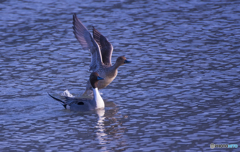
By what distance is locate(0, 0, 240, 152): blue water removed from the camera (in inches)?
428

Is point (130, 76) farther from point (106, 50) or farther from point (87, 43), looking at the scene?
point (87, 43)

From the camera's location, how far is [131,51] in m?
17.5

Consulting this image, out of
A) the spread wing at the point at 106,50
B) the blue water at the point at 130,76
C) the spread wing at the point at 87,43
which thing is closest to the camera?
the blue water at the point at 130,76

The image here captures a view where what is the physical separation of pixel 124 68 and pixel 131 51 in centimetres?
138

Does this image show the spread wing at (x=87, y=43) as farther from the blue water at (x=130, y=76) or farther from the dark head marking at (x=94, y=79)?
the dark head marking at (x=94, y=79)

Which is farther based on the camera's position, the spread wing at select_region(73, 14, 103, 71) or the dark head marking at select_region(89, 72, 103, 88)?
the spread wing at select_region(73, 14, 103, 71)

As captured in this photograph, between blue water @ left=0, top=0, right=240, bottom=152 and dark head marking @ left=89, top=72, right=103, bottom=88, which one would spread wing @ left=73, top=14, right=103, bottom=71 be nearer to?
blue water @ left=0, top=0, right=240, bottom=152

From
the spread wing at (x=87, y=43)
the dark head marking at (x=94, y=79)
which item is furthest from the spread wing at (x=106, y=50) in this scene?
the dark head marking at (x=94, y=79)

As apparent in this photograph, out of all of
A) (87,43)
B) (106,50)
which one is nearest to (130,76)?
(106,50)

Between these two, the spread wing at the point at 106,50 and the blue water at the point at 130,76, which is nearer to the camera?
the blue water at the point at 130,76

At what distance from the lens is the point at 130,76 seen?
603 inches

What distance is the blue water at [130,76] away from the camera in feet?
35.7

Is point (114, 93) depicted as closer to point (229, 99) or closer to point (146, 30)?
point (229, 99)

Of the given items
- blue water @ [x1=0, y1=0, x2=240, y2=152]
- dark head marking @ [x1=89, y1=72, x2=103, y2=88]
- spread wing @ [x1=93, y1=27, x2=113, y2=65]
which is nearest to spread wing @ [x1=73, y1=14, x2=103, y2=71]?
spread wing @ [x1=93, y1=27, x2=113, y2=65]
